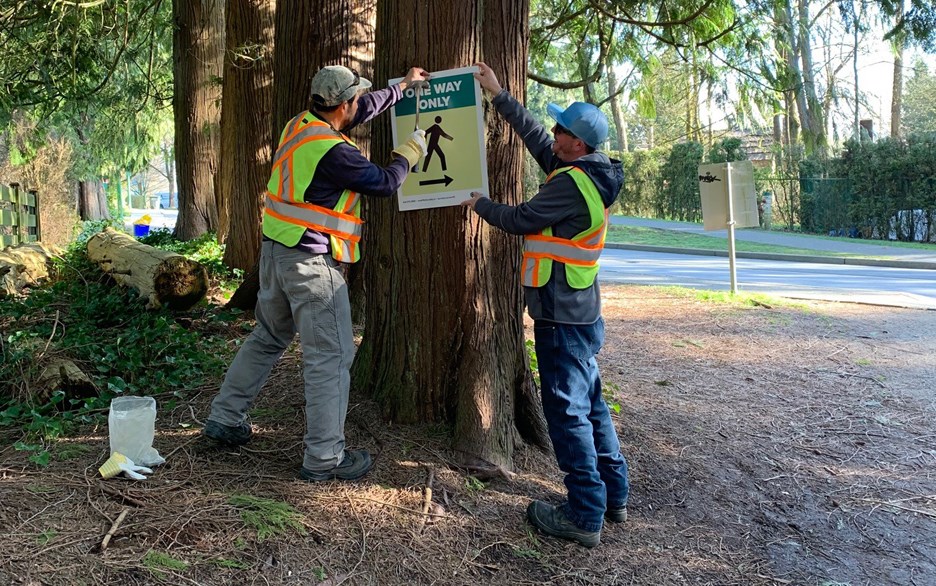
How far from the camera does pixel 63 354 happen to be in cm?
536

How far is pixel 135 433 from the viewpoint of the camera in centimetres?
371

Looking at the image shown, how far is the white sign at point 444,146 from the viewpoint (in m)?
3.88

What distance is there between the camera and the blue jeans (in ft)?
11.2

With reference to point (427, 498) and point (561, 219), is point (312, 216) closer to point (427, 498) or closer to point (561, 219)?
point (561, 219)

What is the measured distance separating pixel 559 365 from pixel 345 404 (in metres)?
1.04

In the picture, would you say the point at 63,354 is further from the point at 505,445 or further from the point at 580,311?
the point at 580,311

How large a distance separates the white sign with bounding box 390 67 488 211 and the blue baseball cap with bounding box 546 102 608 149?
0.56 meters

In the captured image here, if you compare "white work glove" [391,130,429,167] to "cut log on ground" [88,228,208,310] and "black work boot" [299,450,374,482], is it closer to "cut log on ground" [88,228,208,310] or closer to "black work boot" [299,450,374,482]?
"black work boot" [299,450,374,482]

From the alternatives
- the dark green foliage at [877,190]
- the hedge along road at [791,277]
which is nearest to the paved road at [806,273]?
Result: the hedge along road at [791,277]

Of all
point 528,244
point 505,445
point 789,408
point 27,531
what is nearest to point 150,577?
point 27,531

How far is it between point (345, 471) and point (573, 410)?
112 centimetres

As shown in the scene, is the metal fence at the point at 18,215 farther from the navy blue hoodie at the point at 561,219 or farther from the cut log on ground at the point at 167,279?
the navy blue hoodie at the point at 561,219

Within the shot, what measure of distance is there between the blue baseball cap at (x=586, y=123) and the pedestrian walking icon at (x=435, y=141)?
2.31 ft

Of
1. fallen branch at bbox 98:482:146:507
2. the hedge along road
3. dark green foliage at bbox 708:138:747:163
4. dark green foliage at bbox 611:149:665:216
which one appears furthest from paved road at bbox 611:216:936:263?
fallen branch at bbox 98:482:146:507
